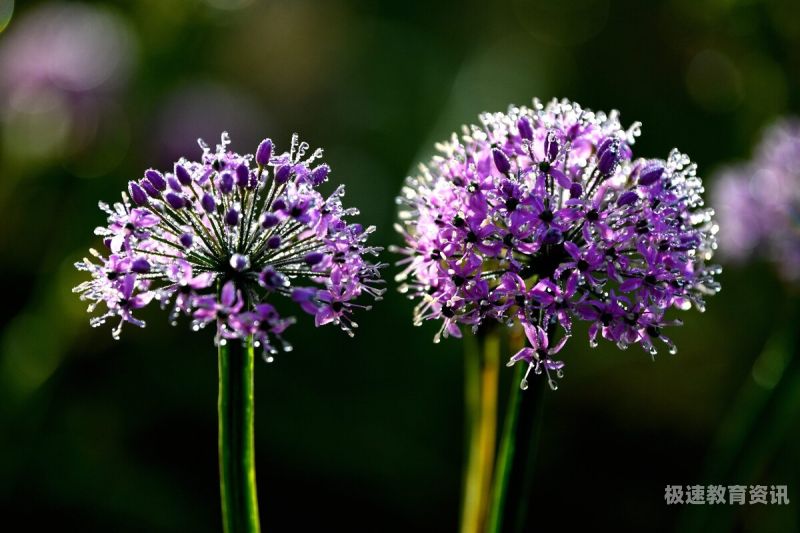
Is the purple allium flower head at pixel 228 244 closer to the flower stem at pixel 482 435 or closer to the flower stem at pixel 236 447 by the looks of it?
the flower stem at pixel 236 447

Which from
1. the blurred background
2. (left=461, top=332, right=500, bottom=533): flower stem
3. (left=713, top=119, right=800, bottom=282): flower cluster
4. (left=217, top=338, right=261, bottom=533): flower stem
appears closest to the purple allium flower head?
(left=217, top=338, right=261, bottom=533): flower stem

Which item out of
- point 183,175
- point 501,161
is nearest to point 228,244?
point 183,175

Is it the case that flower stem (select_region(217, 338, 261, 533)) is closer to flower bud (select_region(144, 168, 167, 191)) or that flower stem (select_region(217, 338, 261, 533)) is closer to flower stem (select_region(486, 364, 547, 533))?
flower bud (select_region(144, 168, 167, 191))

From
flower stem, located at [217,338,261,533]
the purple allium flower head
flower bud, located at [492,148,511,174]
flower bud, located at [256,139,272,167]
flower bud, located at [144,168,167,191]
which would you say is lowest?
flower stem, located at [217,338,261,533]

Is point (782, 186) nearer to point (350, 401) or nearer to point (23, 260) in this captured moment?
point (350, 401)

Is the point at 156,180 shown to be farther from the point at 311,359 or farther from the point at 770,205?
the point at 311,359

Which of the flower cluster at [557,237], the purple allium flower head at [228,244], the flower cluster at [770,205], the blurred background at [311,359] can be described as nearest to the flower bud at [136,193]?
the purple allium flower head at [228,244]
